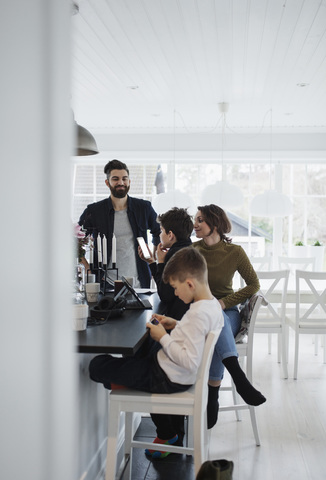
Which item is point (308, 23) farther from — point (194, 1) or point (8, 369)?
point (8, 369)

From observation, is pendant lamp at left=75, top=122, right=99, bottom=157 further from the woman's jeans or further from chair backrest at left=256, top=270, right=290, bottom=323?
chair backrest at left=256, top=270, right=290, bottom=323

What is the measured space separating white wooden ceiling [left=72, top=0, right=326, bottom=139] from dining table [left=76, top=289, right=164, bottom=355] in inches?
44.1

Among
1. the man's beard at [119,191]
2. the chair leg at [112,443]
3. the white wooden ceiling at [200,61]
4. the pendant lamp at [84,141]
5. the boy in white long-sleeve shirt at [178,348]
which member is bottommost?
the chair leg at [112,443]

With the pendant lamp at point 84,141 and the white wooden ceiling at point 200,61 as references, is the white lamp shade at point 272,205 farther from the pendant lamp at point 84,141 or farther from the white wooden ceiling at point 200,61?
the pendant lamp at point 84,141

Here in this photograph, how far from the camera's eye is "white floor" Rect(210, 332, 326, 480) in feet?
7.96

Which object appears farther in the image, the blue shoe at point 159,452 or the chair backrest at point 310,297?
the chair backrest at point 310,297

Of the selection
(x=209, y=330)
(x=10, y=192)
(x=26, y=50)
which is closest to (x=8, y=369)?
(x=10, y=192)

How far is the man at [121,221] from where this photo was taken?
333cm

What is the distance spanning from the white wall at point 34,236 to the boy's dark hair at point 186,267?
143 centimetres

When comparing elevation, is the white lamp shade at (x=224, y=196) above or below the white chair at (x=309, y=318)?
above

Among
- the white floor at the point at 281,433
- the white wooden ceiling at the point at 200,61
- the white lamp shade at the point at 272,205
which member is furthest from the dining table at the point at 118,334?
the white lamp shade at the point at 272,205

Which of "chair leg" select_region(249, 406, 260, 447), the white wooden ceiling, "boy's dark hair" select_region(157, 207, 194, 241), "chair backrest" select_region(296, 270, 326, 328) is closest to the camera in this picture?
"boy's dark hair" select_region(157, 207, 194, 241)

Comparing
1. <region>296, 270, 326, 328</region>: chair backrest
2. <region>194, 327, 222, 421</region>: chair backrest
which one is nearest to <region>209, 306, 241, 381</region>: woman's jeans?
<region>194, 327, 222, 421</region>: chair backrest

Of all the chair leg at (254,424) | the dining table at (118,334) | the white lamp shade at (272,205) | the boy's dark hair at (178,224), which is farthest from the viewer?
the white lamp shade at (272,205)
